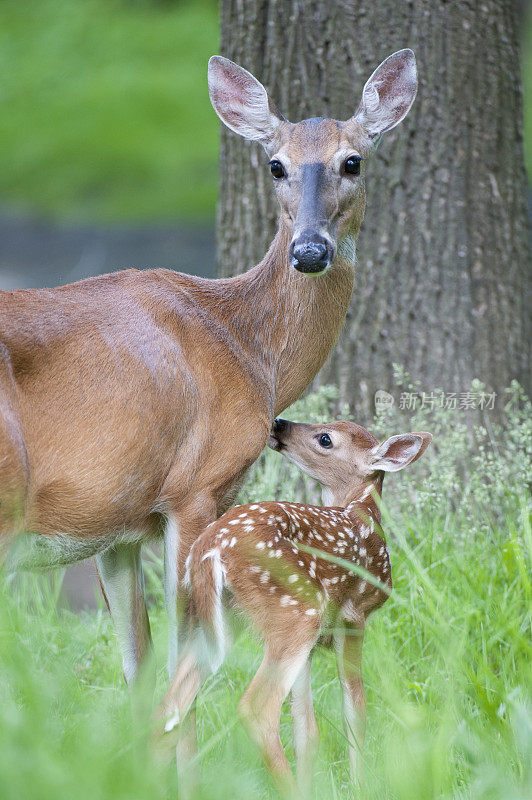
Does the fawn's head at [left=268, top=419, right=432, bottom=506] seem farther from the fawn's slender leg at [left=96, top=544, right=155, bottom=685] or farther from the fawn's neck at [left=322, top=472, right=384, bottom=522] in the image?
the fawn's slender leg at [left=96, top=544, right=155, bottom=685]

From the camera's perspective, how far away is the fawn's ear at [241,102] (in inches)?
165

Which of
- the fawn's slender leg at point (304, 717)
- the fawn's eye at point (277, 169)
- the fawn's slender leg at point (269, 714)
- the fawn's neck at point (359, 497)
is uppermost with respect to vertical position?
the fawn's eye at point (277, 169)

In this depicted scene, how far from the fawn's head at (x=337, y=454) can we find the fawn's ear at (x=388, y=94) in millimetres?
1110

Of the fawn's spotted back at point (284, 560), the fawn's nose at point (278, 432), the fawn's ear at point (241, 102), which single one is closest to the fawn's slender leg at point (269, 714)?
the fawn's spotted back at point (284, 560)

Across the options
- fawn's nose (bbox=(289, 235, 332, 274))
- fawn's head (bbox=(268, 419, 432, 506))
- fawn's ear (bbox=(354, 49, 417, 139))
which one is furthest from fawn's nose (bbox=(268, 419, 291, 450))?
fawn's ear (bbox=(354, 49, 417, 139))

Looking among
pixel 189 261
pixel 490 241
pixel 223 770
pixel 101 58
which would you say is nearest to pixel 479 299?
pixel 490 241

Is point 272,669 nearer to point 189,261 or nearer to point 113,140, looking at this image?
point 189,261

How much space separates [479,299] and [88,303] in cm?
264

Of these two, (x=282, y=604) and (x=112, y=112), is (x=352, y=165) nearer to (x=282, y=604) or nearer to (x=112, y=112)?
(x=282, y=604)

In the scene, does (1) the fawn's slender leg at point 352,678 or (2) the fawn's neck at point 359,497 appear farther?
(2) the fawn's neck at point 359,497

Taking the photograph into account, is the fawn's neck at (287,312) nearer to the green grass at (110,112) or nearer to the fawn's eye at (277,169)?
the fawn's eye at (277,169)

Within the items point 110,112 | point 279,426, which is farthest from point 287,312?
point 110,112

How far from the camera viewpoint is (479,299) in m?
5.71

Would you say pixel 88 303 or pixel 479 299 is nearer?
pixel 88 303
